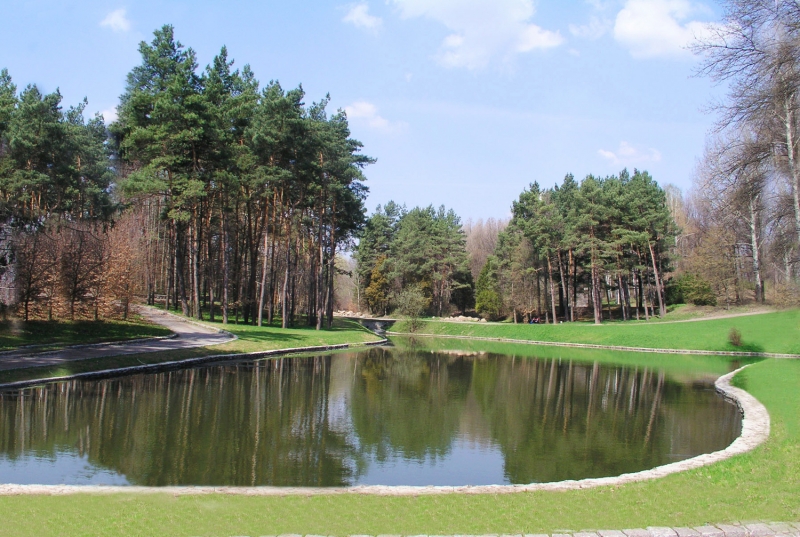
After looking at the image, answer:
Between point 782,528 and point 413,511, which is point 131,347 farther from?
point 782,528

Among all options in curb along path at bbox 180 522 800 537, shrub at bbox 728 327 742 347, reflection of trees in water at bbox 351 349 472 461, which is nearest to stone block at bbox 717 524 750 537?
curb along path at bbox 180 522 800 537

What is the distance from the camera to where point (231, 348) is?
27.9 metres

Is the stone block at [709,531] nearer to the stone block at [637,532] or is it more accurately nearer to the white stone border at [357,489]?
the stone block at [637,532]

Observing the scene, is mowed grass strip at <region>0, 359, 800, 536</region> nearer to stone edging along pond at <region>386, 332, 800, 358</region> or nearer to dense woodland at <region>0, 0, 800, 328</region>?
dense woodland at <region>0, 0, 800, 328</region>

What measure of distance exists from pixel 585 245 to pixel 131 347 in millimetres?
37464

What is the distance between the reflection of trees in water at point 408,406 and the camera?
486 inches

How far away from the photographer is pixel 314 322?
47.6m

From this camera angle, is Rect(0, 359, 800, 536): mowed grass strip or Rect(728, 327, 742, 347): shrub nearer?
Rect(0, 359, 800, 536): mowed grass strip

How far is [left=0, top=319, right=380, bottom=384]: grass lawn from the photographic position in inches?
712

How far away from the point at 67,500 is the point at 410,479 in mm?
5066

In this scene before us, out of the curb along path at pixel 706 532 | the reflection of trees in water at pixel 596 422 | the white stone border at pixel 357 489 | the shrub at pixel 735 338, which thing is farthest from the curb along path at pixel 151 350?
the shrub at pixel 735 338

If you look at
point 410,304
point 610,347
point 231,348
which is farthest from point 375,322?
point 231,348

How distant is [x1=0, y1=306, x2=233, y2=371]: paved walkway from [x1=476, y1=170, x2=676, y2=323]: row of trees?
3252 centimetres

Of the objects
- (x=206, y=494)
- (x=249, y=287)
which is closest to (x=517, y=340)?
(x=249, y=287)
